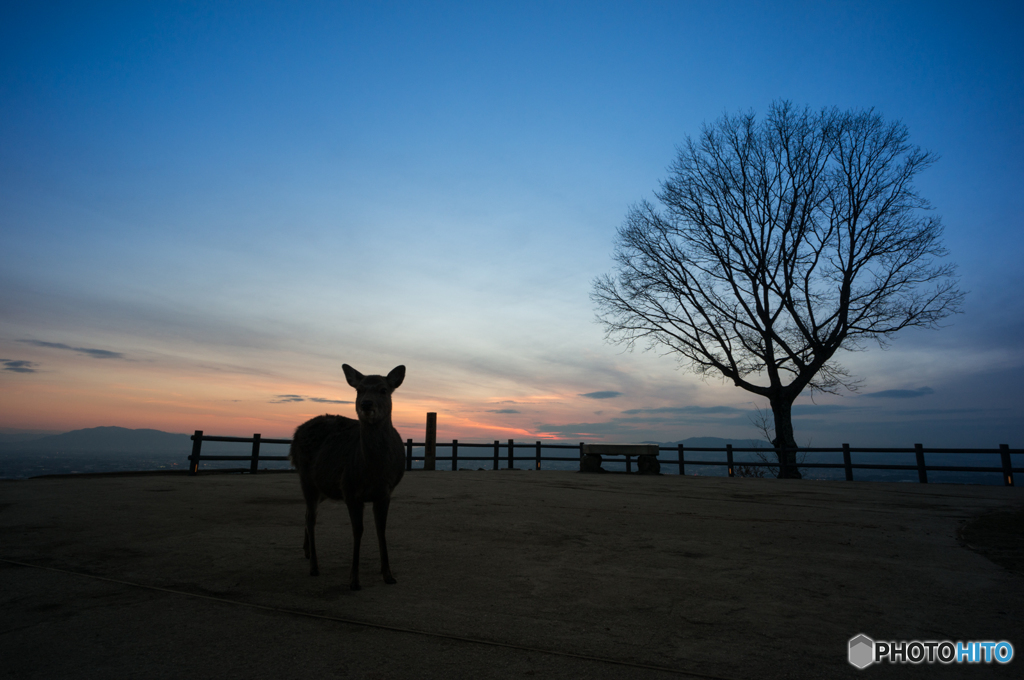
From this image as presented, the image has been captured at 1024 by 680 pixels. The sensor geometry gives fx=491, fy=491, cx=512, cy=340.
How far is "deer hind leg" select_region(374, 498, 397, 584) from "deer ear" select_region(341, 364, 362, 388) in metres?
1.19

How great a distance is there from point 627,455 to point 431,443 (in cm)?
791

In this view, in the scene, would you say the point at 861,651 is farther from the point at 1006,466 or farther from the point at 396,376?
the point at 1006,466

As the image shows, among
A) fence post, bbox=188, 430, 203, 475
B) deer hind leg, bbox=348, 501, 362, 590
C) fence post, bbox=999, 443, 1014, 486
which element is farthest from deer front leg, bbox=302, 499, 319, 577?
fence post, bbox=999, 443, 1014, 486

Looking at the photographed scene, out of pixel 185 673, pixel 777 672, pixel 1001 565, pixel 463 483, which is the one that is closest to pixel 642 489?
pixel 463 483

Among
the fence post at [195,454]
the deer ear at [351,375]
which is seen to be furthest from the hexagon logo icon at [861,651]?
the fence post at [195,454]

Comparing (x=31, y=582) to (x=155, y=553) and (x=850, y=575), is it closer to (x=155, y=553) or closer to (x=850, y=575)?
(x=155, y=553)

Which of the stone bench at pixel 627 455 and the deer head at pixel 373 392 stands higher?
the deer head at pixel 373 392

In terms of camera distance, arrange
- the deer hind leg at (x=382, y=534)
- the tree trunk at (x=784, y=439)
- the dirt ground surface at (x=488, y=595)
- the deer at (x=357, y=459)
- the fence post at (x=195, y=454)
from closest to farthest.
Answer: the dirt ground surface at (x=488, y=595), the deer hind leg at (x=382, y=534), the deer at (x=357, y=459), the fence post at (x=195, y=454), the tree trunk at (x=784, y=439)

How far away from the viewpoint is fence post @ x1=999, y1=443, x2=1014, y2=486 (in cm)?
1509

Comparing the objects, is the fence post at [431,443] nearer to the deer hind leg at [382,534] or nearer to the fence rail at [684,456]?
the fence rail at [684,456]

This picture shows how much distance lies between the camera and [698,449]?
18844mm

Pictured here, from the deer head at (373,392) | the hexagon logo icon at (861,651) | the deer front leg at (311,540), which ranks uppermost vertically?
the deer head at (373,392)

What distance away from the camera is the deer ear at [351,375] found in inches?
191

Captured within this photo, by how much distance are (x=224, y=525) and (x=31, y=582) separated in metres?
2.49
